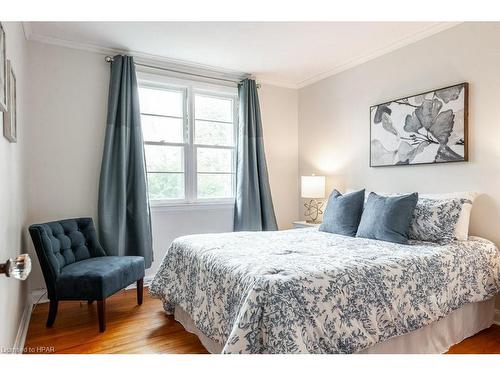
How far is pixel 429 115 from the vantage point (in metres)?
2.96

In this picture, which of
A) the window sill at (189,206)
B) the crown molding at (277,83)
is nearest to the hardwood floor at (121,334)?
the window sill at (189,206)

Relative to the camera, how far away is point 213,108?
4.12m

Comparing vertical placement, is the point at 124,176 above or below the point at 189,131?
below

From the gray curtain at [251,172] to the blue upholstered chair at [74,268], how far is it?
1515mm

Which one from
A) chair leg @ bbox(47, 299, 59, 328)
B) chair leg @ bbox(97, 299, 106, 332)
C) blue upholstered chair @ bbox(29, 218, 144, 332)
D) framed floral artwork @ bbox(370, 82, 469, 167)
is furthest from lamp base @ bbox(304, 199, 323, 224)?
chair leg @ bbox(47, 299, 59, 328)

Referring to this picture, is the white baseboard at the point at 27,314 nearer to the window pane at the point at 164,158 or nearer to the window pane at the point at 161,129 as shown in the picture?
the window pane at the point at 164,158

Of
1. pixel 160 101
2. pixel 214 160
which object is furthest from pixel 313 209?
pixel 160 101

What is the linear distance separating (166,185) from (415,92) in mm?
2781

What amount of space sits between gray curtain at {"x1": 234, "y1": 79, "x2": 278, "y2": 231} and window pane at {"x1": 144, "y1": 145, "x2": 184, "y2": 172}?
0.73m

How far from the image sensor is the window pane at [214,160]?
4.03 metres

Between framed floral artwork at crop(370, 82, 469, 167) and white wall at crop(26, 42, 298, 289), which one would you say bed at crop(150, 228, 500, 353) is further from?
white wall at crop(26, 42, 298, 289)

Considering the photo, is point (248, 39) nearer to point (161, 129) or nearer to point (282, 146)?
point (161, 129)

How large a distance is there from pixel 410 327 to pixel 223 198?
8.83ft

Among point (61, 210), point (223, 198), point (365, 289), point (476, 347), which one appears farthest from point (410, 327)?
point (61, 210)
